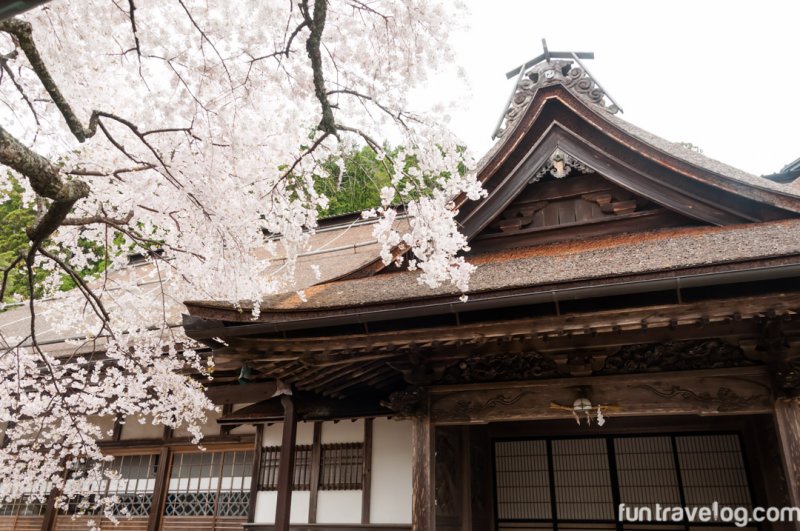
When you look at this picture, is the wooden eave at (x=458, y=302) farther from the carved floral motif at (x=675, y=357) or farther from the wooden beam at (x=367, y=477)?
the wooden beam at (x=367, y=477)

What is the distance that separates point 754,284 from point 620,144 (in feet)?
7.06

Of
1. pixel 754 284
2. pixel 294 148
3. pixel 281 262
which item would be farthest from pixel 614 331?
pixel 281 262

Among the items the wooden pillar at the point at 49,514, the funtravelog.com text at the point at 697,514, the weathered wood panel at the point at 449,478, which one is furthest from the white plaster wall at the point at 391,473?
the wooden pillar at the point at 49,514

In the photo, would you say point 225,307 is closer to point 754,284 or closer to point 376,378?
point 376,378

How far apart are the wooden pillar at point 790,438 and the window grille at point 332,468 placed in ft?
14.3

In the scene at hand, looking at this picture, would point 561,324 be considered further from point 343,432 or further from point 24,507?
point 24,507

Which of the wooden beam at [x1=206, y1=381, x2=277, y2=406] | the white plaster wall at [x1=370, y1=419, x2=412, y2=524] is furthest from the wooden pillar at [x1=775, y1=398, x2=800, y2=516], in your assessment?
the wooden beam at [x1=206, y1=381, x2=277, y2=406]

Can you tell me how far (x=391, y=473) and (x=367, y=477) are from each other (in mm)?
304

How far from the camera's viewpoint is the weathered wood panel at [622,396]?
14.9 ft

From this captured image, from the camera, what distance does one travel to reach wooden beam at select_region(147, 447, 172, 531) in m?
7.99

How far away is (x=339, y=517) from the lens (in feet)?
21.4

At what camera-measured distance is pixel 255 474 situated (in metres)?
7.26

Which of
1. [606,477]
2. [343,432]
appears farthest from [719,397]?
[343,432]

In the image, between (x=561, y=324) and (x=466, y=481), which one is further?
(x=466, y=481)
